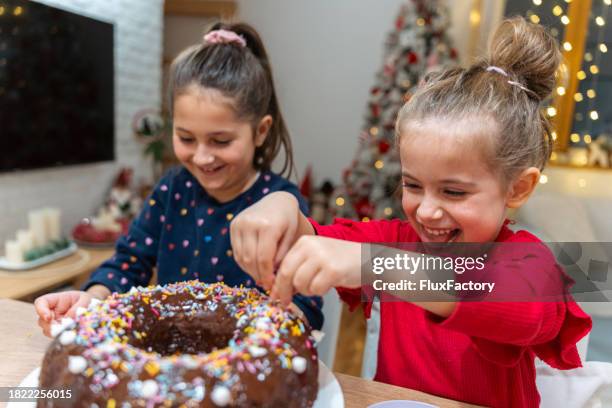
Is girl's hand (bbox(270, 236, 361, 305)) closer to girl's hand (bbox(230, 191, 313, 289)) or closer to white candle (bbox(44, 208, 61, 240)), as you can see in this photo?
girl's hand (bbox(230, 191, 313, 289))

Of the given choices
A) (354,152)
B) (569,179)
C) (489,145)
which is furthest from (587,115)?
(489,145)

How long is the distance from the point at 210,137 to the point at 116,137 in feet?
8.79

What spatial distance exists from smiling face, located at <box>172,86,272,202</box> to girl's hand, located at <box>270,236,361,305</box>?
60 cm

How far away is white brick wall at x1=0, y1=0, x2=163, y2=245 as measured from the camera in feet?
9.62

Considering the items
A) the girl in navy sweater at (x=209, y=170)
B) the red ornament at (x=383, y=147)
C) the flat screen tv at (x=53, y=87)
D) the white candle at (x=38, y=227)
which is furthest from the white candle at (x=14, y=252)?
the red ornament at (x=383, y=147)

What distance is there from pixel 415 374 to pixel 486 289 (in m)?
0.36

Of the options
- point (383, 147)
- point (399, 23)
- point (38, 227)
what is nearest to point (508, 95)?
point (38, 227)

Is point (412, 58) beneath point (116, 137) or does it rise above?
above

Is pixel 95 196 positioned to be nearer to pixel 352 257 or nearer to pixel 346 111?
pixel 346 111

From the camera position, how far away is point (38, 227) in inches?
111

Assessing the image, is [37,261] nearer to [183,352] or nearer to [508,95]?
[183,352]

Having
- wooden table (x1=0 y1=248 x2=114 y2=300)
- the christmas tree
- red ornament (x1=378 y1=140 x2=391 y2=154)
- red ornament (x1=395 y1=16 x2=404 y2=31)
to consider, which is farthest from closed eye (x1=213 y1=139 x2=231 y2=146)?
red ornament (x1=395 y1=16 x2=404 y2=31)

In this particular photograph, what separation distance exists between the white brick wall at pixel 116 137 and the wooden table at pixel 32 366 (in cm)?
210

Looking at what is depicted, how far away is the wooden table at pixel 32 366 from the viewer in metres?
0.79
